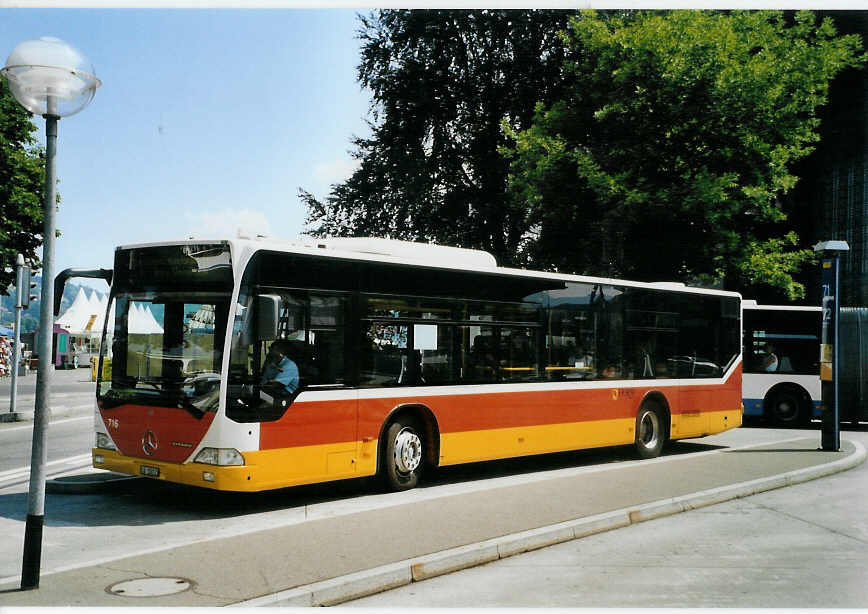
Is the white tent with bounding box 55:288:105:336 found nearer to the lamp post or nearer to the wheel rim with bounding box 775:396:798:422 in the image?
the wheel rim with bounding box 775:396:798:422

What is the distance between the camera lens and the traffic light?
18.2 meters

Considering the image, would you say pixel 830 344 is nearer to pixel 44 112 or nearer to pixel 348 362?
pixel 348 362

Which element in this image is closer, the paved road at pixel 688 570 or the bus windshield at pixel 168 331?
the paved road at pixel 688 570

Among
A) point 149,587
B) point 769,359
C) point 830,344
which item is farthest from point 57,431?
point 769,359

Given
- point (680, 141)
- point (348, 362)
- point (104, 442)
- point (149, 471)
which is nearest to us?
point (149, 471)

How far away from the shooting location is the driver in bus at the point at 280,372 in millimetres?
9320

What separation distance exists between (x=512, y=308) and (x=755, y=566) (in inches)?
220

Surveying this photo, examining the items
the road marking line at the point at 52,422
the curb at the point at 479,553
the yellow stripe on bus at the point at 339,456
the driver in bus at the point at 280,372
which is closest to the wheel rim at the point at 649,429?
the yellow stripe on bus at the point at 339,456

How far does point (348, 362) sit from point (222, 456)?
190cm

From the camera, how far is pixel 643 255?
82.9 feet

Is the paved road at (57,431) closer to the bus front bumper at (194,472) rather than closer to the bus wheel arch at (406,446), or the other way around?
the bus front bumper at (194,472)

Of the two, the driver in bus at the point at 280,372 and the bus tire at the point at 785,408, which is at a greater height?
the driver in bus at the point at 280,372

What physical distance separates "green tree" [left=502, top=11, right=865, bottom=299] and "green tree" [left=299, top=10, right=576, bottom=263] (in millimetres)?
1668

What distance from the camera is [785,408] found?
21.4 meters
